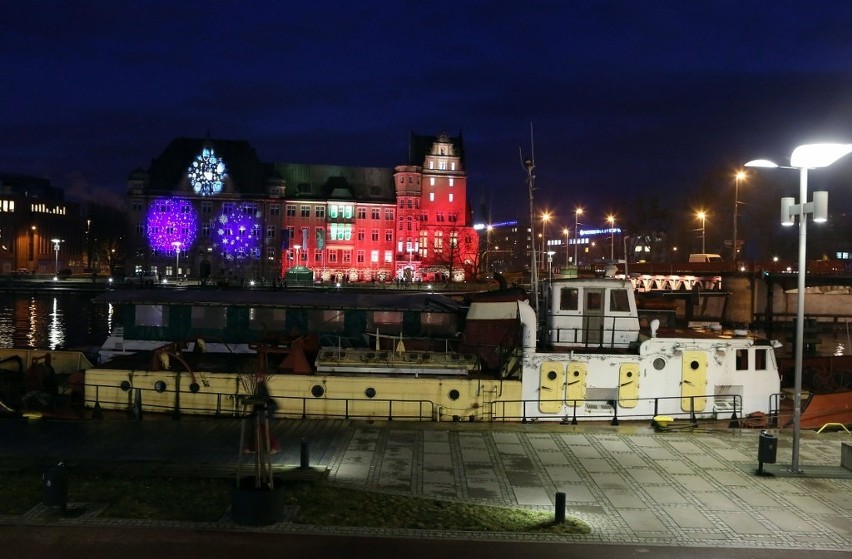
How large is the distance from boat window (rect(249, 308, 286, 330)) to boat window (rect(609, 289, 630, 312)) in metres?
12.8

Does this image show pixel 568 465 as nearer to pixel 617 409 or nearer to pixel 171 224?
pixel 617 409

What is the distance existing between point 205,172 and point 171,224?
32.4ft

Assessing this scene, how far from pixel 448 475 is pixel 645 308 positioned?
63.5ft

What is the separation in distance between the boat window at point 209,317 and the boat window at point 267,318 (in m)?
1.13

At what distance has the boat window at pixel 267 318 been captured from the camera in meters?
27.6

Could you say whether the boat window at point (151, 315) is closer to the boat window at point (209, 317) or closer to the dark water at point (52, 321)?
the boat window at point (209, 317)

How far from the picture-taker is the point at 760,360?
22.8m

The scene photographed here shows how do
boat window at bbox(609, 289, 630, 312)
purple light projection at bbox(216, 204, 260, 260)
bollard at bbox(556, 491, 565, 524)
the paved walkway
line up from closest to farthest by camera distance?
bollard at bbox(556, 491, 565, 524), the paved walkway, boat window at bbox(609, 289, 630, 312), purple light projection at bbox(216, 204, 260, 260)

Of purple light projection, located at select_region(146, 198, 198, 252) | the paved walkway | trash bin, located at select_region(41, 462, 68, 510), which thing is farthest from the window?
purple light projection, located at select_region(146, 198, 198, 252)

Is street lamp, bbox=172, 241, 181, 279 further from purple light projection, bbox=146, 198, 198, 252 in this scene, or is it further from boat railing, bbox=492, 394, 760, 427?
boat railing, bbox=492, 394, 760, 427

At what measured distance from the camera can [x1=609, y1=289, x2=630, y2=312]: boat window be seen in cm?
2330

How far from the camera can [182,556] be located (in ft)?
35.7

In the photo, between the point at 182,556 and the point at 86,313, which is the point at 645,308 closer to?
the point at 182,556

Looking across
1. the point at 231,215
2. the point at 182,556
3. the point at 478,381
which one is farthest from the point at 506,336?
the point at 231,215
